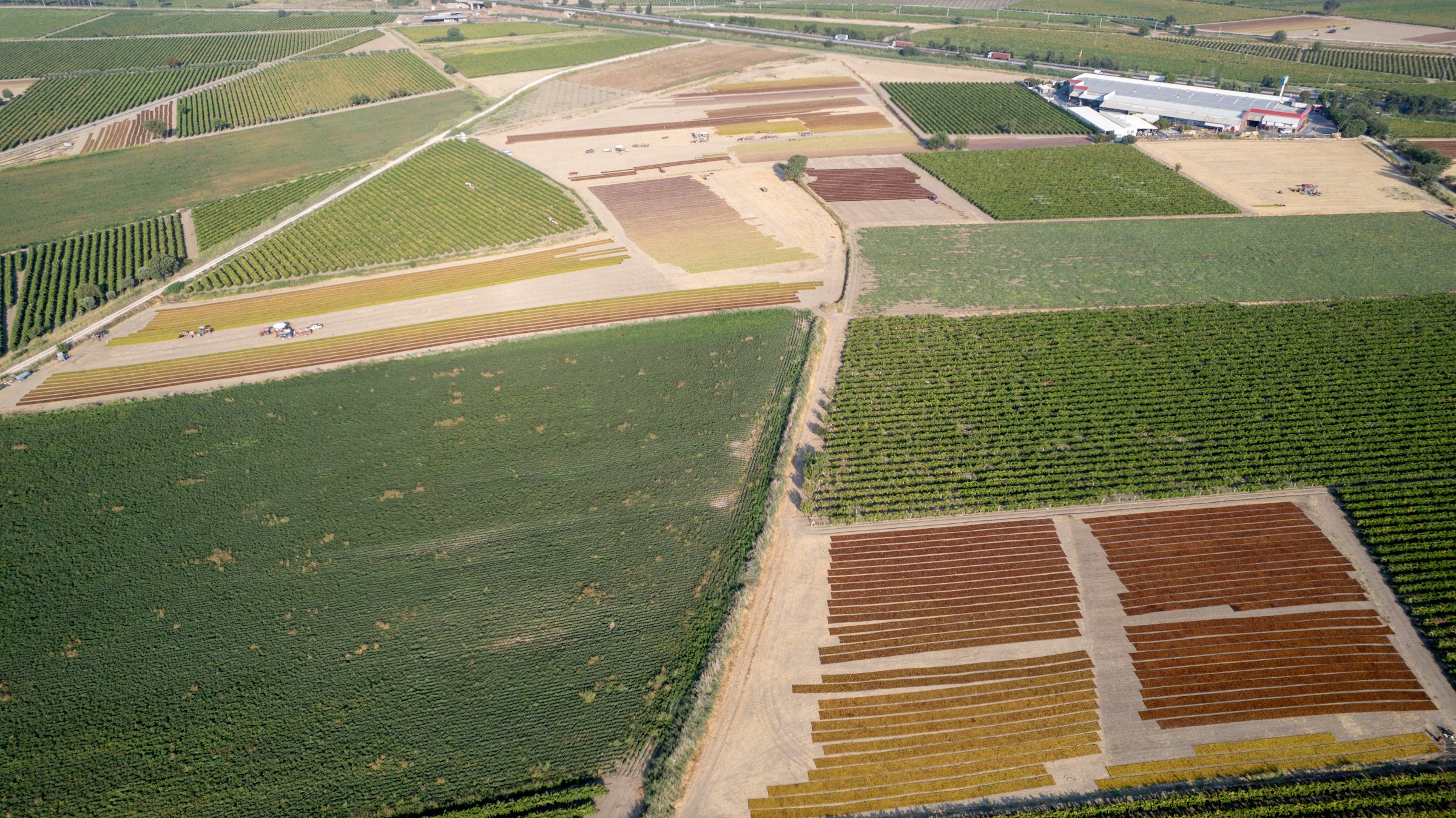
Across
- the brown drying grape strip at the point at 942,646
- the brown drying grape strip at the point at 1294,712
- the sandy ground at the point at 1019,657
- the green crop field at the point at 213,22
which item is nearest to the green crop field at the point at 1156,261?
the sandy ground at the point at 1019,657

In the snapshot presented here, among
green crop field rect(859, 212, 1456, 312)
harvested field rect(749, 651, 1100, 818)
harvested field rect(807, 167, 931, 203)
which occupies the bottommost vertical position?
harvested field rect(749, 651, 1100, 818)

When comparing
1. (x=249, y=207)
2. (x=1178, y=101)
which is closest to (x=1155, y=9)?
(x=1178, y=101)

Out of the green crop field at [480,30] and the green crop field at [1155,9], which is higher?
the green crop field at [1155,9]

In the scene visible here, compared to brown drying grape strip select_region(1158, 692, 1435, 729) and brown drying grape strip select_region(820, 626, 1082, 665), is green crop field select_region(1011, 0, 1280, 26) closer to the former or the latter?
brown drying grape strip select_region(1158, 692, 1435, 729)

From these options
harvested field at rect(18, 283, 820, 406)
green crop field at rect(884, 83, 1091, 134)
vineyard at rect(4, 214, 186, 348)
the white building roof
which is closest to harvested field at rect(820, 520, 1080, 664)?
harvested field at rect(18, 283, 820, 406)

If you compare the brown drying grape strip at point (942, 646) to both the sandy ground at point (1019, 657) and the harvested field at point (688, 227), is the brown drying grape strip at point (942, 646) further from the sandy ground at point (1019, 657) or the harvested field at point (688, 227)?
the harvested field at point (688, 227)
